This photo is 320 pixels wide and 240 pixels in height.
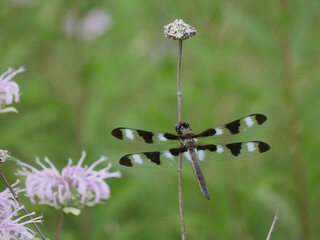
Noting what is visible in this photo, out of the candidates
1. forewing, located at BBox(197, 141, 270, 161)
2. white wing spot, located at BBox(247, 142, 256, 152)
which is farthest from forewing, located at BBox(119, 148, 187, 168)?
white wing spot, located at BBox(247, 142, 256, 152)

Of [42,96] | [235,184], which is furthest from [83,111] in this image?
[235,184]

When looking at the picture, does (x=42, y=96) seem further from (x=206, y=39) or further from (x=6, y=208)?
(x=6, y=208)

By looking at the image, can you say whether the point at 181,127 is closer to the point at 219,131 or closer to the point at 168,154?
the point at 168,154

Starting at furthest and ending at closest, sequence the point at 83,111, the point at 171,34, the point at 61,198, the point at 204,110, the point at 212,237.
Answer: the point at 212,237
the point at 83,111
the point at 204,110
the point at 61,198
the point at 171,34

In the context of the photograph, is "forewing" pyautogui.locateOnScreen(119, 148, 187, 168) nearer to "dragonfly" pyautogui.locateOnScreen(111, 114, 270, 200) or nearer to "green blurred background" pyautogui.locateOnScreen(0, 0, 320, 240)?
"dragonfly" pyautogui.locateOnScreen(111, 114, 270, 200)

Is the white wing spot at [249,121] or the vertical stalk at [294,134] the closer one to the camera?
the white wing spot at [249,121]

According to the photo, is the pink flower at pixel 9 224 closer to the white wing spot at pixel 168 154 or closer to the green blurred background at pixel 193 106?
the white wing spot at pixel 168 154

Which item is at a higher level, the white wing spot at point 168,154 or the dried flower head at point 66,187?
the white wing spot at point 168,154

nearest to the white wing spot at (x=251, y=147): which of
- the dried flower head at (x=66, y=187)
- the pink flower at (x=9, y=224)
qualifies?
the dried flower head at (x=66, y=187)
